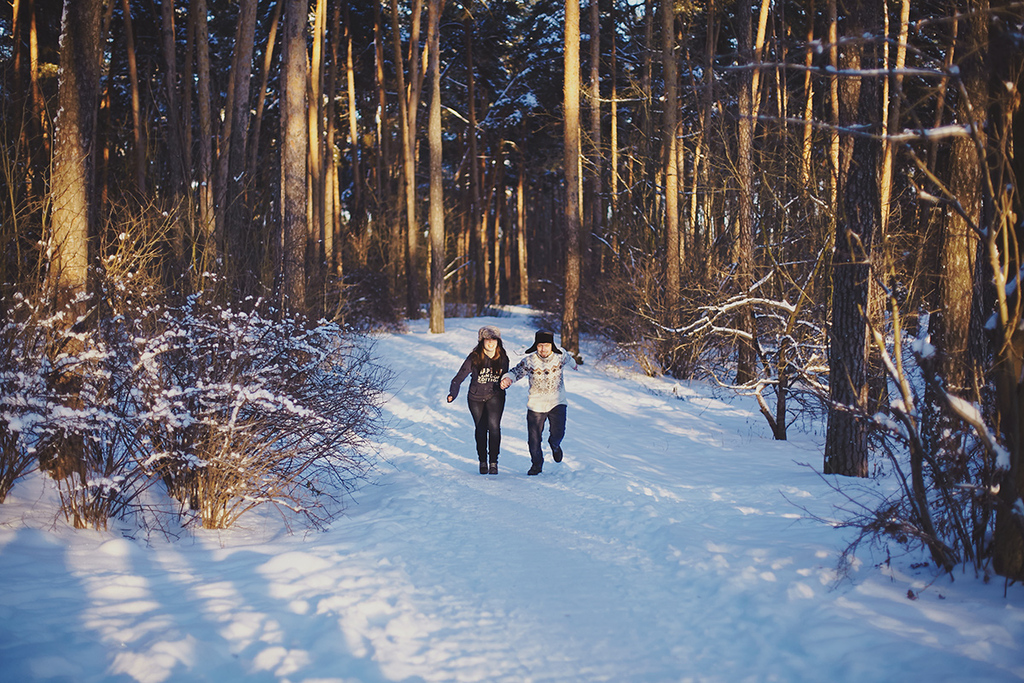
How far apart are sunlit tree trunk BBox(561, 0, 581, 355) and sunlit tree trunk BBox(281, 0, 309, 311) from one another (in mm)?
6562

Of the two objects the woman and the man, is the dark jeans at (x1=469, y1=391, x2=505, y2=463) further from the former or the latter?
the man

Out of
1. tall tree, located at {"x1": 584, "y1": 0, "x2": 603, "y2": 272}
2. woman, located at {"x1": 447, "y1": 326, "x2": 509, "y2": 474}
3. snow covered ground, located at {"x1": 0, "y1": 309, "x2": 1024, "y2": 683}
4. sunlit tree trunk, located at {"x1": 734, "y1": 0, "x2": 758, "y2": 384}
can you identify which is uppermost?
tall tree, located at {"x1": 584, "y1": 0, "x2": 603, "y2": 272}

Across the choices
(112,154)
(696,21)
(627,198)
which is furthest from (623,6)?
(112,154)

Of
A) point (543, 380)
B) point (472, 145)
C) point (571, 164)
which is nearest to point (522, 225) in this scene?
point (472, 145)

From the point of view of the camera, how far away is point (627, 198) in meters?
18.6

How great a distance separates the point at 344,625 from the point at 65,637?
4.59 feet

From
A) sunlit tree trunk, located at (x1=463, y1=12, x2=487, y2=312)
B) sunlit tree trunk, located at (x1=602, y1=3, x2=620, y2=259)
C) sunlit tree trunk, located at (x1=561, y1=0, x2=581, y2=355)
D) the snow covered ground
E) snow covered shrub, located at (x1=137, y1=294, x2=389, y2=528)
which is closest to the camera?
the snow covered ground

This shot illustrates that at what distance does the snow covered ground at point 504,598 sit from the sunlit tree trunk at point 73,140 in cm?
208

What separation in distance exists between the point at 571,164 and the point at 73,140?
36.4ft

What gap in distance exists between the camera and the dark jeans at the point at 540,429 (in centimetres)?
792

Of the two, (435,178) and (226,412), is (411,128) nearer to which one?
(435,178)

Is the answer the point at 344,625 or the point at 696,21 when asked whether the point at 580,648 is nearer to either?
the point at 344,625

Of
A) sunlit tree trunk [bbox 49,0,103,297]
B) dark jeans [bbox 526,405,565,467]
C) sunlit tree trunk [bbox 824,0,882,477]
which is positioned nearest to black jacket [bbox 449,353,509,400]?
dark jeans [bbox 526,405,565,467]

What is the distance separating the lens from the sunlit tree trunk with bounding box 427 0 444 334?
728 inches
